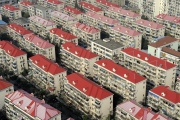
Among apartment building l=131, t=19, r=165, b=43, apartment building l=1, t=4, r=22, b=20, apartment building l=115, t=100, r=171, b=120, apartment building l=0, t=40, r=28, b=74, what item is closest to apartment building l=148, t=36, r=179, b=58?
apartment building l=131, t=19, r=165, b=43

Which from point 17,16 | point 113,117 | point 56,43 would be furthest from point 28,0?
point 113,117

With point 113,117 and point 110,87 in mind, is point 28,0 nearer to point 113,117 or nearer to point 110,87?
point 110,87

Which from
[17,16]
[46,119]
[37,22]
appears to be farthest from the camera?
[17,16]

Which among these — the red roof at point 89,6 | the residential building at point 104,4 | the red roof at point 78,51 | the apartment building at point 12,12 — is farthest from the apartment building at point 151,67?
the apartment building at point 12,12

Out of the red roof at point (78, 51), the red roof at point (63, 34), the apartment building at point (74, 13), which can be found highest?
the apartment building at point (74, 13)

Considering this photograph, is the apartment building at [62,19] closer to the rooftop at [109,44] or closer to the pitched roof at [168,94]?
the rooftop at [109,44]

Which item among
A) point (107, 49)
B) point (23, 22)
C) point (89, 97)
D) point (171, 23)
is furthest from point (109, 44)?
point (23, 22)
